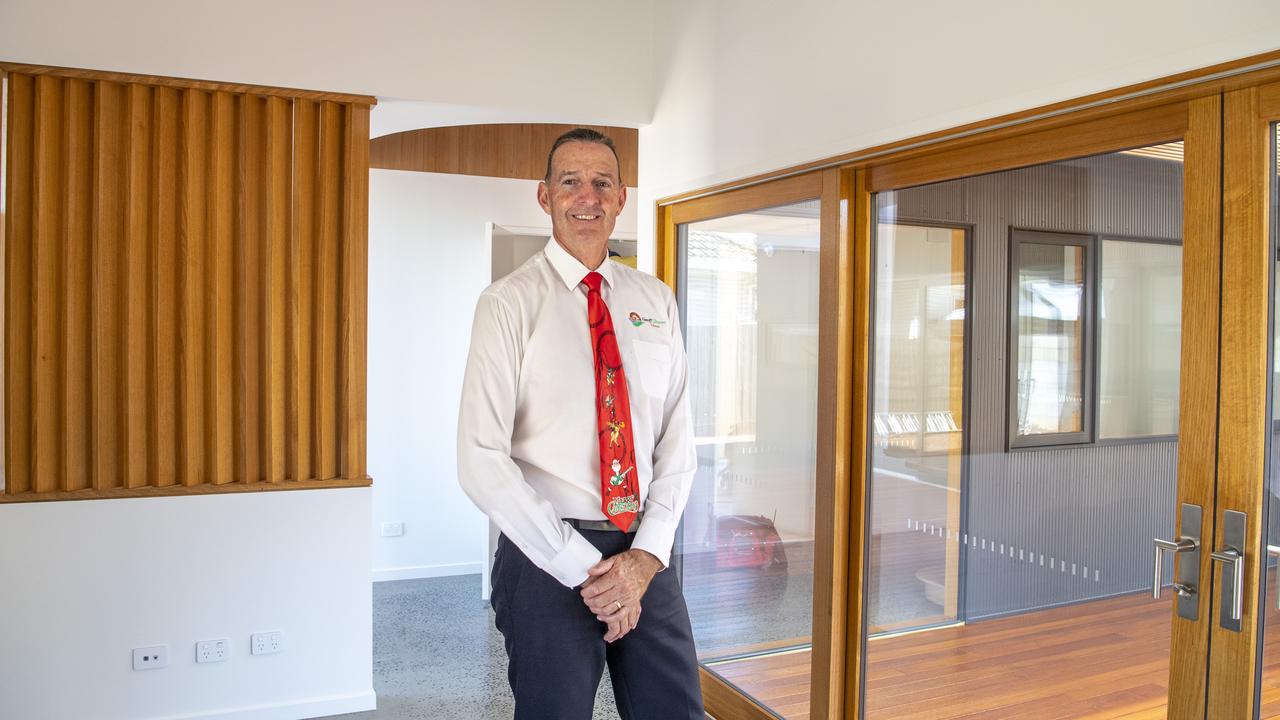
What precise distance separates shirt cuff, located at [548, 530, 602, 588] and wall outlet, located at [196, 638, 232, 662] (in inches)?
82.9

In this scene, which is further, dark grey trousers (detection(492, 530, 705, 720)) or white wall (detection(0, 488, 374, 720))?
white wall (detection(0, 488, 374, 720))

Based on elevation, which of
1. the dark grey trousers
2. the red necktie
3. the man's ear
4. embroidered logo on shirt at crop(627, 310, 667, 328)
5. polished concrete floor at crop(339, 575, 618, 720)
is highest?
the man's ear

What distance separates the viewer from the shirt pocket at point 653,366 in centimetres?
212

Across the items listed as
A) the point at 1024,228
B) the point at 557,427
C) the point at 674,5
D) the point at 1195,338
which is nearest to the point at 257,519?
the point at 557,427

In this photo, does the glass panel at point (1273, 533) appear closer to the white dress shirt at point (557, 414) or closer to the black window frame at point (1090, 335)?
the black window frame at point (1090, 335)

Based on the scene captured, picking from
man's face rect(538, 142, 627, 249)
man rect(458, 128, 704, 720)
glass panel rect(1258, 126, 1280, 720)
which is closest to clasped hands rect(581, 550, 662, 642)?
man rect(458, 128, 704, 720)

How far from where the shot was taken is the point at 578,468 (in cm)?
198

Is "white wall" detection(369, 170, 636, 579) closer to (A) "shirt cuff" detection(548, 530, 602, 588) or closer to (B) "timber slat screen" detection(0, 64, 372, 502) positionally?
(B) "timber slat screen" detection(0, 64, 372, 502)

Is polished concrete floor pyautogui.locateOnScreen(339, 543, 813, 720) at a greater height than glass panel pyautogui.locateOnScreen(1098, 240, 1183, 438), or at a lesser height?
lesser

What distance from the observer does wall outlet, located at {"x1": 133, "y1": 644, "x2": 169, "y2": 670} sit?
128 inches

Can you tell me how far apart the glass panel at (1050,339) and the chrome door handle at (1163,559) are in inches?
12.2

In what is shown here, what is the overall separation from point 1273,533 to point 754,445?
1.73 meters

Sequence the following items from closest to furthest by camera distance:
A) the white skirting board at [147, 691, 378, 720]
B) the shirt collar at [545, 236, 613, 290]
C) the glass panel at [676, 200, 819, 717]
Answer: the shirt collar at [545, 236, 613, 290] → the glass panel at [676, 200, 819, 717] → the white skirting board at [147, 691, 378, 720]

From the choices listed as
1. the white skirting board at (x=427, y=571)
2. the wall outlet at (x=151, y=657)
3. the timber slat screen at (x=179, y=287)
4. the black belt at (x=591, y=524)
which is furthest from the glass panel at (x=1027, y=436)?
the white skirting board at (x=427, y=571)
